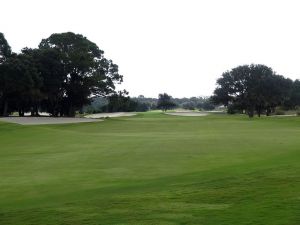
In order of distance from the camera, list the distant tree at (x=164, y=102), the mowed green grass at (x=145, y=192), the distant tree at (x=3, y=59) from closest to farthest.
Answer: the mowed green grass at (x=145, y=192) < the distant tree at (x=3, y=59) < the distant tree at (x=164, y=102)

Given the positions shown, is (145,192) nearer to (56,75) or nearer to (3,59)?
(3,59)

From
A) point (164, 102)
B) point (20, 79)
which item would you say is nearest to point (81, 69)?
point (20, 79)

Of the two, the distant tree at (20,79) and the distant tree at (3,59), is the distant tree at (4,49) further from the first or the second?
the distant tree at (20,79)

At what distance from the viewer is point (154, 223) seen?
23.6 feet

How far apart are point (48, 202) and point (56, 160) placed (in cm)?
862

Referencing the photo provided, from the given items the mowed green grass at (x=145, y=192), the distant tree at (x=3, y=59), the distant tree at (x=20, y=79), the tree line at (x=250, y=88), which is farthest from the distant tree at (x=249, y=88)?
the mowed green grass at (x=145, y=192)

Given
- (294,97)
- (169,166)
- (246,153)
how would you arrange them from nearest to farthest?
1. (169,166)
2. (246,153)
3. (294,97)

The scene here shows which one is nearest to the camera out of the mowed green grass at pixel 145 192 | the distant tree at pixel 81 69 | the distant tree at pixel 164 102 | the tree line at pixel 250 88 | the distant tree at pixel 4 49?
the mowed green grass at pixel 145 192

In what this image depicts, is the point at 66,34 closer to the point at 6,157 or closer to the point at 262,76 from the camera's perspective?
the point at 262,76

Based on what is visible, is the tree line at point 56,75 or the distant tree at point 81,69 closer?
the tree line at point 56,75

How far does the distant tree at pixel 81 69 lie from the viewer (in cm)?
7750

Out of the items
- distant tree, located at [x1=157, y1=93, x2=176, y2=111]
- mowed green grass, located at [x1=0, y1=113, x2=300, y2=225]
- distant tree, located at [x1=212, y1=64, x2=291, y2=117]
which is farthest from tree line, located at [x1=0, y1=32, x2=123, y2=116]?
distant tree, located at [x1=157, y1=93, x2=176, y2=111]

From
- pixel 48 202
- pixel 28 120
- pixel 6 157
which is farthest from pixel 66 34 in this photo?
pixel 48 202

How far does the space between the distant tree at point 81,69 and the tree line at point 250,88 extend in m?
35.8
